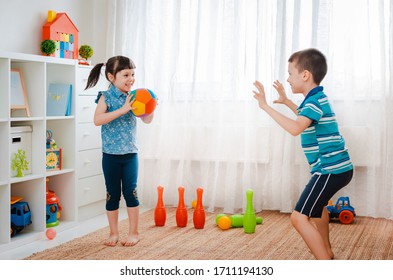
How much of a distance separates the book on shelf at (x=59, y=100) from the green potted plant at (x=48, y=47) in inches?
8.4

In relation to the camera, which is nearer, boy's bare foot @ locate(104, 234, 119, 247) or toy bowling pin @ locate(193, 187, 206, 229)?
boy's bare foot @ locate(104, 234, 119, 247)

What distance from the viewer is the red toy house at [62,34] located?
12.3 feet

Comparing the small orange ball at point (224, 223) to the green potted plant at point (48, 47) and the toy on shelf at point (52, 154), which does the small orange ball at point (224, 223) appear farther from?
the green potted plant at point (48, 47)

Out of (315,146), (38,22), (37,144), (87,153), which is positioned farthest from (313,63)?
(38,22)

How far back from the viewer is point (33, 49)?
3.74 m

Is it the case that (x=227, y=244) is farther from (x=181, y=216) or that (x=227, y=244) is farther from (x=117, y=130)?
(x=117, y=130)

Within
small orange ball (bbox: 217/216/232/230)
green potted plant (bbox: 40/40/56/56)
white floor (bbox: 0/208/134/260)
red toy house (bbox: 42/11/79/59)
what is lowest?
white floor (bbox: 0/208/134/260)

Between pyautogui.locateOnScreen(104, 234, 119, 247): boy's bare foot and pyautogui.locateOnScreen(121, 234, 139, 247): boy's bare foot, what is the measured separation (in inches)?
1.7

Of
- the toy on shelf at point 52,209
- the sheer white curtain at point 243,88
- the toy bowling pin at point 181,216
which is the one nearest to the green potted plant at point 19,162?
the toy on shelf at point 52,209

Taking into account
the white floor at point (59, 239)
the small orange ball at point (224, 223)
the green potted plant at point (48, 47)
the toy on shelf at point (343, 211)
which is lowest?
the white floor at point (59, 239)

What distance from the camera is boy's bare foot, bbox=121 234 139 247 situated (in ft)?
10.2

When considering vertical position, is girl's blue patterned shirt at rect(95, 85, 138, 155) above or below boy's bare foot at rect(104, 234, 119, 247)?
above

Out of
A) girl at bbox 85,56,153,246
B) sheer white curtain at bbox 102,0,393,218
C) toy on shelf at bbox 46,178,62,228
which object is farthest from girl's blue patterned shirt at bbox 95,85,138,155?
sheer white curtain at bbox 102,0,393,218

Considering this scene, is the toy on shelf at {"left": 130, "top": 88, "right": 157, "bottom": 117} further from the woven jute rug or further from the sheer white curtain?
the sheer white curtain
